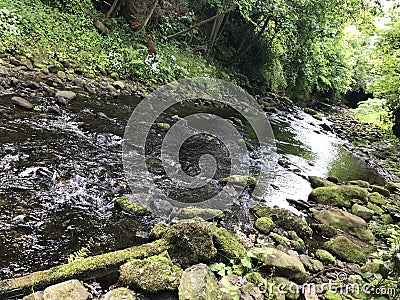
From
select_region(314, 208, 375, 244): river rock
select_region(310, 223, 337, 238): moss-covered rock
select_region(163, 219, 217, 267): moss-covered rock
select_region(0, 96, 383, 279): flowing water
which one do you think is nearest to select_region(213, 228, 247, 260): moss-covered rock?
select_region(163, 219, 217, 267): moss-covered rock

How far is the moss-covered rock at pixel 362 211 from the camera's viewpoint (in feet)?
17.3

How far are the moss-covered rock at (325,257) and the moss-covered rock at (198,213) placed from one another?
1296mm

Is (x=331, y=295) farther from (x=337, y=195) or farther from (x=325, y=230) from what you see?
(x=337, y=195)

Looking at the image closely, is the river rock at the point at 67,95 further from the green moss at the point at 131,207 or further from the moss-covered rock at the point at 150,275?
the moss-covered rock at the point at 150,275

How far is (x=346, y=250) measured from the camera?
3918 millimetres

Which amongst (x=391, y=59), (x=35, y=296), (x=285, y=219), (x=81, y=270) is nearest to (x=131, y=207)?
(x=81, y=270)

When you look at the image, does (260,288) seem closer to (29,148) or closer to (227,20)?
(29,148)

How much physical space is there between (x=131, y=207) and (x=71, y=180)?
913 millimetres

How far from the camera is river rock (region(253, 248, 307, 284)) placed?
3096 millimetres

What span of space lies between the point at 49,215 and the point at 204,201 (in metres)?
2.16

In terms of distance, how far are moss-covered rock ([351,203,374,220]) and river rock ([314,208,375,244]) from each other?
0.40m

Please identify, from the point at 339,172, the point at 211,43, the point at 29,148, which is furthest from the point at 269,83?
the point at 29,148

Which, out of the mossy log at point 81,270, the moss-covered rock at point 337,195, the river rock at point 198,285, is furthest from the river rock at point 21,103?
the moss-covered rock at point 337,195

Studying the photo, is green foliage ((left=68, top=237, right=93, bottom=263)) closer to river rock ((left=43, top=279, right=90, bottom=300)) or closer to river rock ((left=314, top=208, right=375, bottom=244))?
river rock ((left=43, top=279, right=90, bottom=300))
